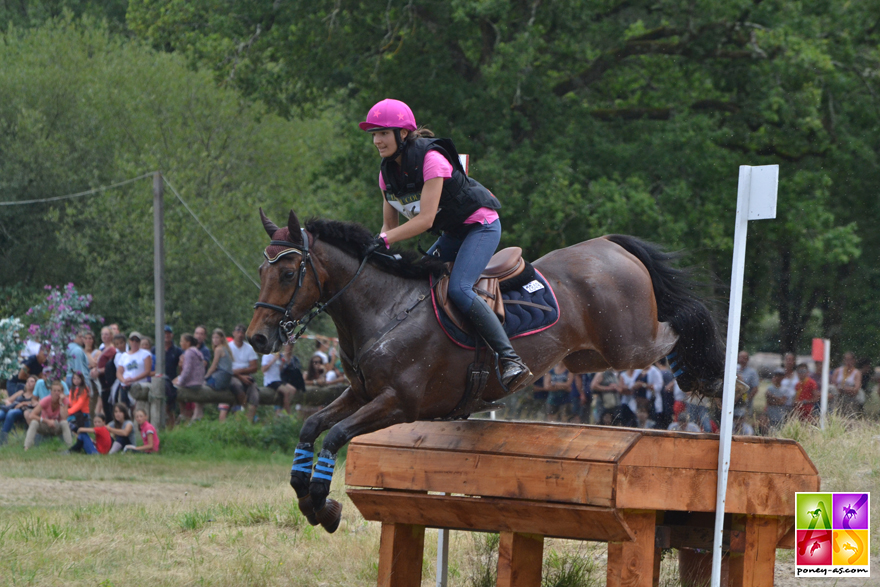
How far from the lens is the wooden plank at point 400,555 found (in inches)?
203

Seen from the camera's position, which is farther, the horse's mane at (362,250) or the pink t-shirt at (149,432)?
the pink t-shirt at (149,432)

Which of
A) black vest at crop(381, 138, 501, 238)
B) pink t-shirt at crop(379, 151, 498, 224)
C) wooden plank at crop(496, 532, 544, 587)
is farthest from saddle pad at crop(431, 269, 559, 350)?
wooden plank at crop(496, 532, 544, 587)

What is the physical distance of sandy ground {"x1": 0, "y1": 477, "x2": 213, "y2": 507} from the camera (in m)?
9.09

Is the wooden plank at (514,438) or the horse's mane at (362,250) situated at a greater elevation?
the horse's mane at (362,250)

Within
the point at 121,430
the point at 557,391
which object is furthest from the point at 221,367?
the point at 557,391

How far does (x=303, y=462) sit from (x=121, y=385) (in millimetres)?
10187

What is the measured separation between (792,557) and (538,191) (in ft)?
29.4

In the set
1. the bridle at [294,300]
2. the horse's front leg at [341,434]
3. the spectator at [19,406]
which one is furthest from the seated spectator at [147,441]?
the horse's front leg at [341,434]

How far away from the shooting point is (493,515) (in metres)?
4.70

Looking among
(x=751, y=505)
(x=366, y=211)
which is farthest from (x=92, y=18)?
(x=751, y=505)

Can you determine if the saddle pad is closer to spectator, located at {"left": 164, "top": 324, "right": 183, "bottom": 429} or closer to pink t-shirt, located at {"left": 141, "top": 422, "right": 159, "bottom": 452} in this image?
pink t-shirt, located at {"left": 141, "top": 422, "right": 159, "bottom": 452}

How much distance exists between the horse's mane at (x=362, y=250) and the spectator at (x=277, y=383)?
31.4 feet

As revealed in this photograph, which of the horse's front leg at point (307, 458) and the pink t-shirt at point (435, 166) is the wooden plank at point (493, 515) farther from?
the pink t-shirt at point (435, 166)

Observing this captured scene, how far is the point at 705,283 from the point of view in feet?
20.1
